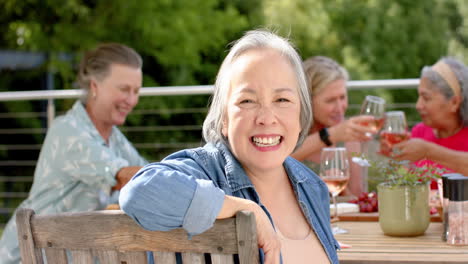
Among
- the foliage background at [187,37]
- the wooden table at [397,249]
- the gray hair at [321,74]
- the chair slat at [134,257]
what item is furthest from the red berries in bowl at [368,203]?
the foliage background at [187,37]

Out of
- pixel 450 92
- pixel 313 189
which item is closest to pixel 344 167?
pixel 313 189

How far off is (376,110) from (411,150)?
0.84 feet

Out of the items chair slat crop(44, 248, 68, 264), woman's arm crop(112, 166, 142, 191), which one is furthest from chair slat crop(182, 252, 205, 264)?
woman's arm crop(112, 166, 142, 191)

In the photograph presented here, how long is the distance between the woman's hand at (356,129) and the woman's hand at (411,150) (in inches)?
4.8

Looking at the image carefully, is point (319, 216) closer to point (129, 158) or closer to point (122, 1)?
point (129, 158)

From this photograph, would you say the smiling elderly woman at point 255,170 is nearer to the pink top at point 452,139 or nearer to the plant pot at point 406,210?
the plant pot at point 406,210

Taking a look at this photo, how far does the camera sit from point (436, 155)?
9.94 ft

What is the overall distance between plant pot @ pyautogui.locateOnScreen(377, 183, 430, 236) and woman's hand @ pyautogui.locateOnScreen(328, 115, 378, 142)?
0.72 metres

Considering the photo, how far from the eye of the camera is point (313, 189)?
1.74 meters

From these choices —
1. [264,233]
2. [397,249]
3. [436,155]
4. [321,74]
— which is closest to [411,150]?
[436,155]

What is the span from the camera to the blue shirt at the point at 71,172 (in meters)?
2.72

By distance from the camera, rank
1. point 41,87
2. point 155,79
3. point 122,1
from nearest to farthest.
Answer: point 122,1, point 41,87, point 155,79

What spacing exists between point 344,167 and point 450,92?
4.61 feet

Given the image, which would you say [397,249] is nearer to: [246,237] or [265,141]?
[265,141]
